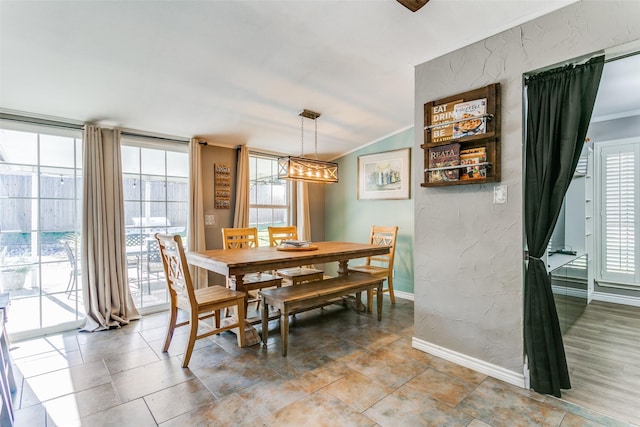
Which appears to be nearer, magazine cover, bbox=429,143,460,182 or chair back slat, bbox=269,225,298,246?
magazine cover, bbox=429,143,460,182

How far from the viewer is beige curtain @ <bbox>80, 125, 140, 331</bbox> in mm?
3166

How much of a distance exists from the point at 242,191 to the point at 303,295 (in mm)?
2146

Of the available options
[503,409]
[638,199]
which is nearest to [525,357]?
[503,409]

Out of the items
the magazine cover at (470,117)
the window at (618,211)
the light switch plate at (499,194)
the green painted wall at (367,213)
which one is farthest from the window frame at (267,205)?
the window at (618,211)

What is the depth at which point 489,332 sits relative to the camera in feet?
7.41

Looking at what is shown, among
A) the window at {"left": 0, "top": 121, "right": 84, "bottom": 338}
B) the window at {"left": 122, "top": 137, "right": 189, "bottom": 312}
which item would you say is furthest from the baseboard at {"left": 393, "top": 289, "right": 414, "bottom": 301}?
the window at {"left": 0, "top": 121, "right": 84, "bottom": 338}

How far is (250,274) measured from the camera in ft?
11.9

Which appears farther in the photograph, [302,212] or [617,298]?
[302,212]

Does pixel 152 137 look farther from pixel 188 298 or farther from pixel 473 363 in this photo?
pixel 473 363

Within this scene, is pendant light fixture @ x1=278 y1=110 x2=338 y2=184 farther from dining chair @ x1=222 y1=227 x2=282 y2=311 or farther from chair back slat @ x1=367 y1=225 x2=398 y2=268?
chair back slat @ x1=367 y1=225 x2=398 y2=268

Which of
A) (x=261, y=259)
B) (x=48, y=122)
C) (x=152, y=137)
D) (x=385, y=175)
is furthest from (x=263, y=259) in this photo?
(x=385, y=175)

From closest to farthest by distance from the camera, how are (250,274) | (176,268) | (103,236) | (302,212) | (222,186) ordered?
(176,268), (103,236), (250,274), (222,186), (302,212)

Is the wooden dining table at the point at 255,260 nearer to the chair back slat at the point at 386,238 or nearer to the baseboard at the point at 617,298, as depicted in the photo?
the chair back slat at the point at 386,238

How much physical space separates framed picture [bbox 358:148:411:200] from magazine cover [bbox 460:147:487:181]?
2.08m
